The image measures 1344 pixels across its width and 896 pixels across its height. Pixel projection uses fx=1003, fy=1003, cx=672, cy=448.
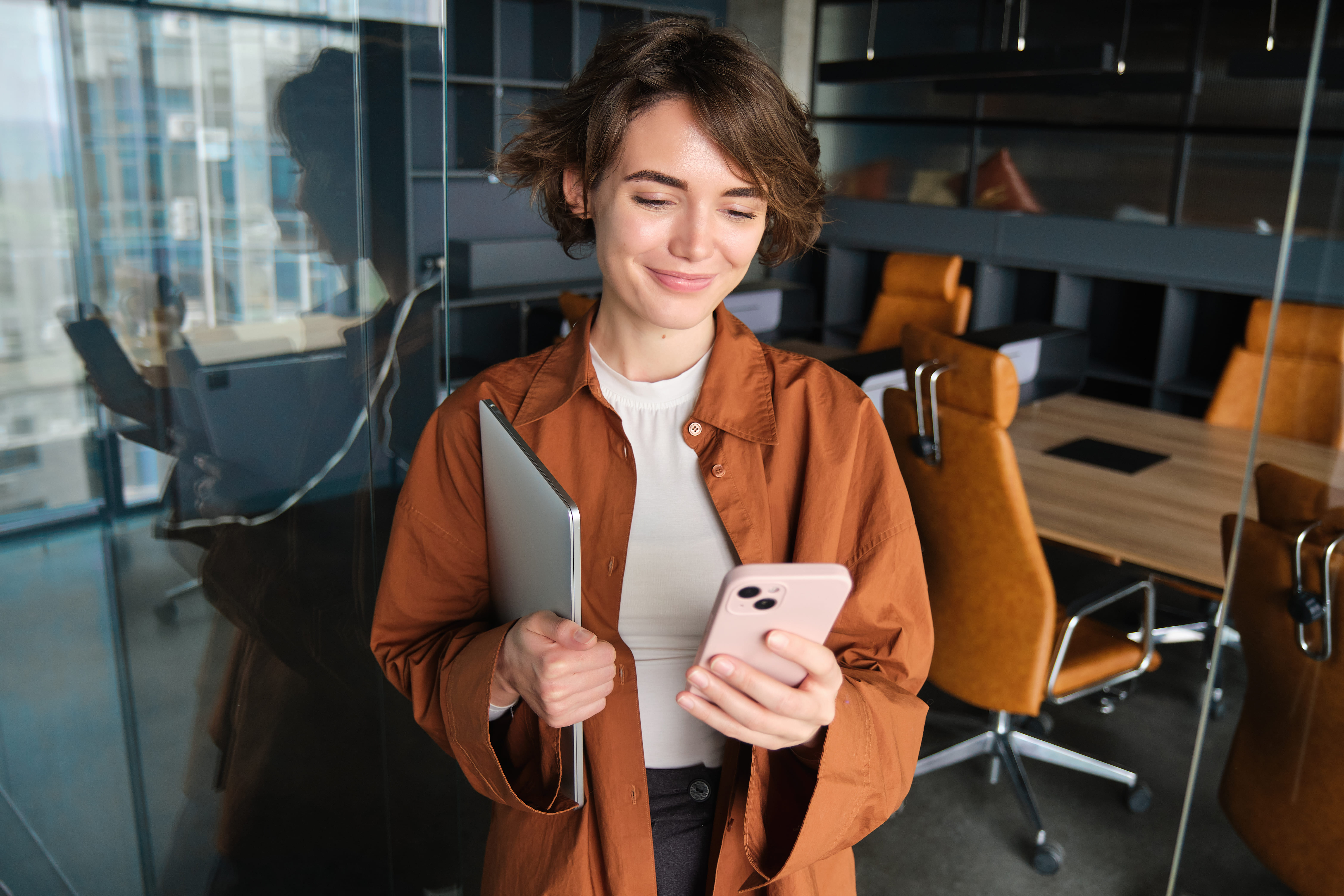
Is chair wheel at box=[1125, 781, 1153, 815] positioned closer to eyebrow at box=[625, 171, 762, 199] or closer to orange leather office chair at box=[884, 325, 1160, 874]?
orange leather office chair at box=[884, 325, 1160, 874]

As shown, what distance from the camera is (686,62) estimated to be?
0.91 meters

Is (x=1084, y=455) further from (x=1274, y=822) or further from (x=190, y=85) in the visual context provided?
(x=190, y=85)

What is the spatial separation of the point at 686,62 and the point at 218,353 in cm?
63

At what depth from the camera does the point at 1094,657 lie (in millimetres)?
2359

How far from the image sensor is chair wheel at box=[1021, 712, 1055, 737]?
2734 mm

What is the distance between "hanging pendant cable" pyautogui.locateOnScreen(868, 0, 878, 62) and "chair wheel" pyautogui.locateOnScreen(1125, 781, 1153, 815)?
4.03 meters

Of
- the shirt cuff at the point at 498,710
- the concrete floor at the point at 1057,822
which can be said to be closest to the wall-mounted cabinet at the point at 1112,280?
the concrete floor at the point at 1057,822

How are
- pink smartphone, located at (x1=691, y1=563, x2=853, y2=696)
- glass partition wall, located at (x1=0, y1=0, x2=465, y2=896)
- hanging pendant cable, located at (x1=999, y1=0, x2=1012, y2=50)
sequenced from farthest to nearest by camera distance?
hanging pendant cable, located at (x1=999, y1=0, x2=1012, y2=50)
glass partition wall, located at (x1=0, y1=0, x2=465, y2=896)
pink smartphone, located at (x1=691, y1=563, x2=853, y2=696)

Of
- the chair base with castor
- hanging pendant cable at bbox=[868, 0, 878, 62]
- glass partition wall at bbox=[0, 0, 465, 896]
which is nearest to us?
glass partition wall at bbox=[0, 0, 465, 896]

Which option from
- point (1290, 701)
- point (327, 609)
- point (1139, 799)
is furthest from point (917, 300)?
point (327, 609)

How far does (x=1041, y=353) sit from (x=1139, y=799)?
1595 mm

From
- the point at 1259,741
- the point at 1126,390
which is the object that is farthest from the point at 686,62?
the point at 1126,390

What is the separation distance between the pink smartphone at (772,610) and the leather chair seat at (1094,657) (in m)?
1.68

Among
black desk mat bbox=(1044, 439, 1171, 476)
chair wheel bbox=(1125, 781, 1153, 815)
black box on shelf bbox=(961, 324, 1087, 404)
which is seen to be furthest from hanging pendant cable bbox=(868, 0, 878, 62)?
chair wheel bbox=(1125, 781, 1153, 815)
